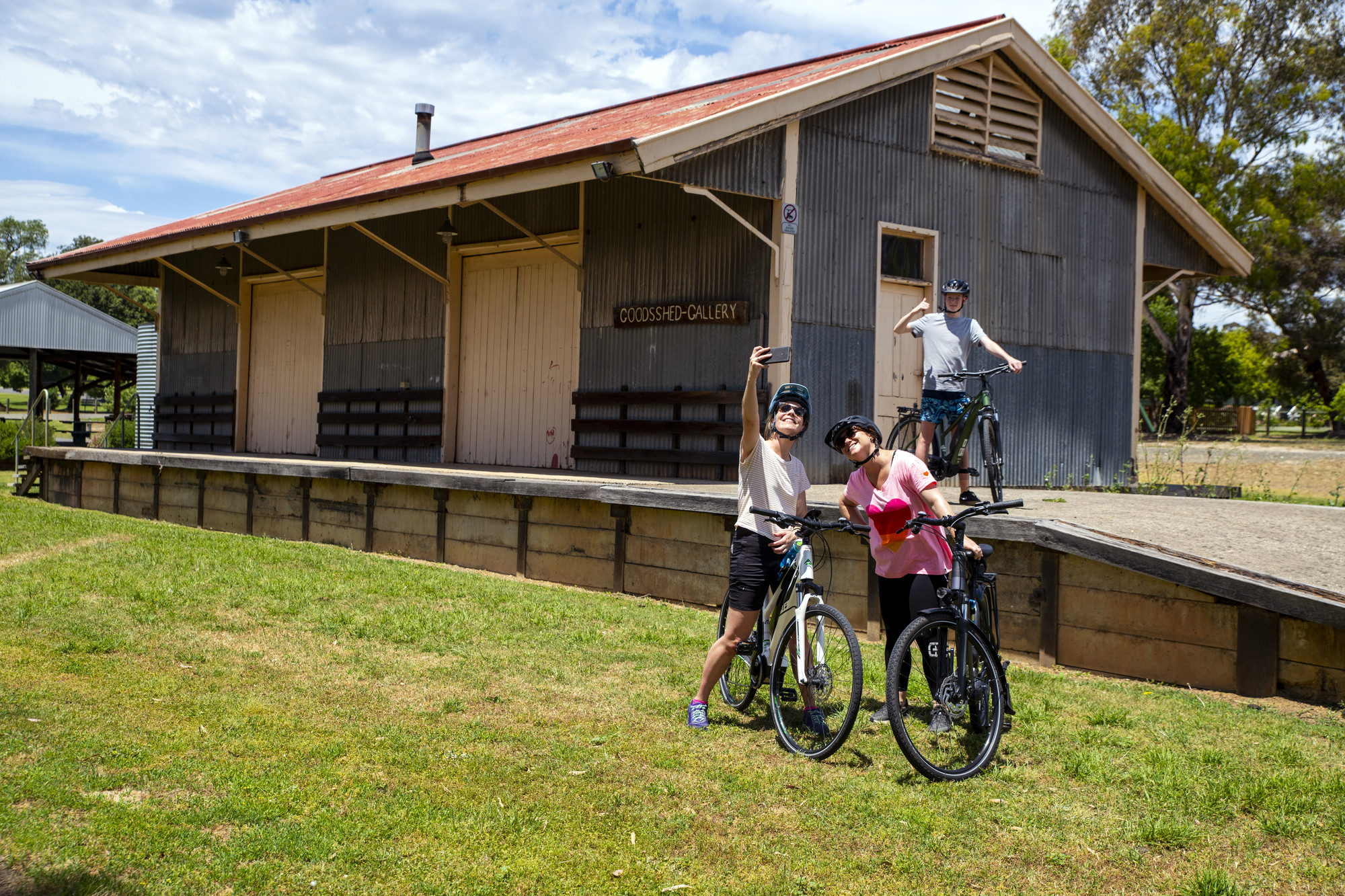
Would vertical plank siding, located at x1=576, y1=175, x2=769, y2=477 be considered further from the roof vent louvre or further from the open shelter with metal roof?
the open shelter with metal roof

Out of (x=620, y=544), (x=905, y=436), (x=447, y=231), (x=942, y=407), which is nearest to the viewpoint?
(x=942, y=407)

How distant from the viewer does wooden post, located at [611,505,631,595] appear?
411 inches

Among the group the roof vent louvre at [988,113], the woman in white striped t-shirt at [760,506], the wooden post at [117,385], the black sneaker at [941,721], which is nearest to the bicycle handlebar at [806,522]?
the woman in white striped t-shirt at [760,506]

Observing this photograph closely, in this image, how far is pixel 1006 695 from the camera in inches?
211

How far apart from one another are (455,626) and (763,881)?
186 inches

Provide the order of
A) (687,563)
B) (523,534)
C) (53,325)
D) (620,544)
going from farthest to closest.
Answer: (53,325) < (523,534) < (620,544) < (687,563)

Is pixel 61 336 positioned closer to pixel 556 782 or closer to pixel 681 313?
pixel 681 313

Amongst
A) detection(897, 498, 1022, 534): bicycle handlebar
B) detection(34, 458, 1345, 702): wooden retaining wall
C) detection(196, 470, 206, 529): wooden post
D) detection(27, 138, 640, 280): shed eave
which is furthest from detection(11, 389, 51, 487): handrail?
detection(897, 498, 1022, 534): bicycle handlebar

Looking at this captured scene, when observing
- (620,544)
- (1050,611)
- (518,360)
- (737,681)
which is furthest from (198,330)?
(1050,611)

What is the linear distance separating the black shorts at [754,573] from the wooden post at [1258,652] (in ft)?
9.69

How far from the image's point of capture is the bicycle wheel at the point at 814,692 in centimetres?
516

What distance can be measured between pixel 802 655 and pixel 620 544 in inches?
209

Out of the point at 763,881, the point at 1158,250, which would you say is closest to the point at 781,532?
the point at 763,881

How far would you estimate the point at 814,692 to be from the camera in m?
5.38
